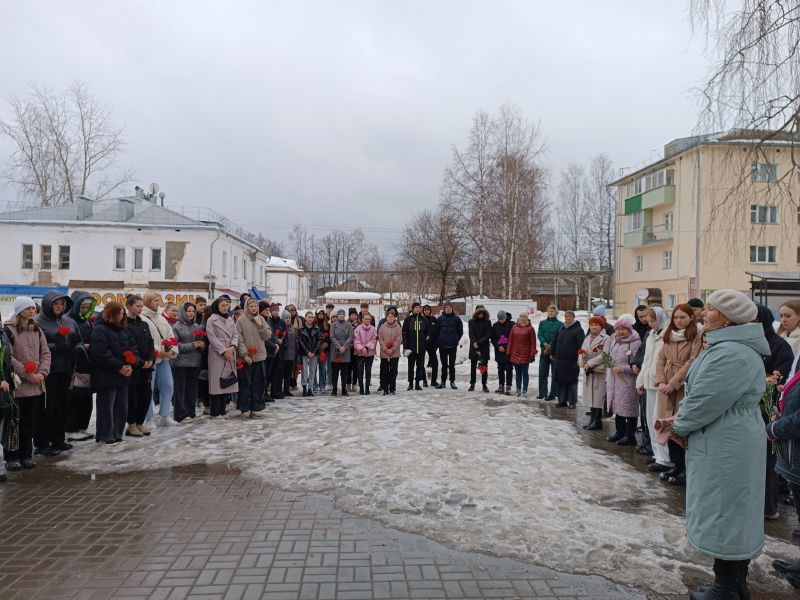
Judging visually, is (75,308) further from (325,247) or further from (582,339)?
(325,247)

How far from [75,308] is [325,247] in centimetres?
8099

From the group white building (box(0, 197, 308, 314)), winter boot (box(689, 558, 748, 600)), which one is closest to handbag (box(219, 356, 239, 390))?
winter boot (box(689, 558, 748, 600))

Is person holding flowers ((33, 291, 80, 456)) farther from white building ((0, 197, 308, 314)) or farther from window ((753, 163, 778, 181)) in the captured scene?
white building ((0, 197, 308, 314))

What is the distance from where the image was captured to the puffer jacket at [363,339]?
36.5 ft

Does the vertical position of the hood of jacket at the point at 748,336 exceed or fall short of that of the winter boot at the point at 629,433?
it exceeds it

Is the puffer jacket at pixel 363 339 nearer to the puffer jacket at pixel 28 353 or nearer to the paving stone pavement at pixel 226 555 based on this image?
the puffer jacket at pixel 28 353

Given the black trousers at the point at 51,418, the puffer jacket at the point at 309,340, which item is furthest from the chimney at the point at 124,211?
the black trousers at the point at 51,418

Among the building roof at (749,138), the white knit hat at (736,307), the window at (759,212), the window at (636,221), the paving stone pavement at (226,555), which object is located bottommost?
the paving stone pavement at (226,555)

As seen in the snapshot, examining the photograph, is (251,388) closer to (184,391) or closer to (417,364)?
(184,391)

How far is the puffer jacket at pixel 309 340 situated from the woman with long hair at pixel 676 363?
6845 millimetres

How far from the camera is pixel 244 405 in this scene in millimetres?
8680

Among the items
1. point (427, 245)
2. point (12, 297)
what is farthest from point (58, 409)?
point (427, 245)

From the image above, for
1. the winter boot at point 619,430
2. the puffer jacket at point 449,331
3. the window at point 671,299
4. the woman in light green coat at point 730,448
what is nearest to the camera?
the woman in light green coat at point 730,448

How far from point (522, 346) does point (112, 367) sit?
745 cm
